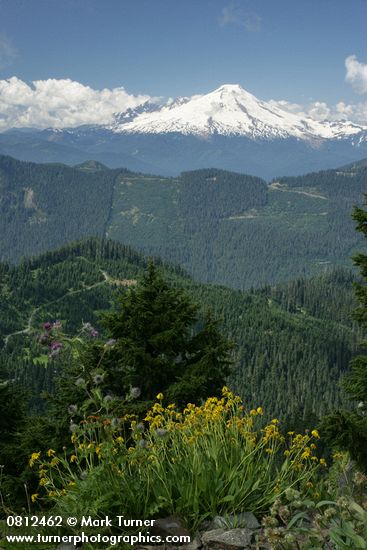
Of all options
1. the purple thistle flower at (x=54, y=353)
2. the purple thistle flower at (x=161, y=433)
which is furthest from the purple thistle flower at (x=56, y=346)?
the purple thistle flower at (x=161, y=433)

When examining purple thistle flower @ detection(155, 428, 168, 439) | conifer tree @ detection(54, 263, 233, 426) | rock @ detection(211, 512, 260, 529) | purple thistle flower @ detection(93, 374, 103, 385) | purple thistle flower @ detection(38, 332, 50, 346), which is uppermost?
purple thistle flower @ detection(93, 374, 103, 385)

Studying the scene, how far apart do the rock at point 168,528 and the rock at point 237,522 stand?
1.75ft

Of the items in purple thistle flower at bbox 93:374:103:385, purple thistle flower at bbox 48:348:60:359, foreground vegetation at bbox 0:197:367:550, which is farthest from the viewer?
purple thistle flower at bbox 48:348:60:359

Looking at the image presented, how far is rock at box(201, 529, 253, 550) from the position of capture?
7.35 metres

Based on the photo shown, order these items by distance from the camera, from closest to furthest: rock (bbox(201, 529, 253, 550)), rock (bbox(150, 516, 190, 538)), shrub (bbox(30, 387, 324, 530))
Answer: rock (bbox(201, 529, 253, 550)), rock (bbox(150, 516, 190, 538)), shrub (bbox(30, 387, 324, 530))

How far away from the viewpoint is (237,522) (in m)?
8.00

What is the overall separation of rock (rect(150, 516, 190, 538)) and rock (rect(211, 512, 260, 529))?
532mm

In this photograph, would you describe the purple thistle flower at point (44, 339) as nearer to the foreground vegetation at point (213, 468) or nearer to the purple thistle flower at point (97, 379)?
the foreground vegetation at point (213, 468)

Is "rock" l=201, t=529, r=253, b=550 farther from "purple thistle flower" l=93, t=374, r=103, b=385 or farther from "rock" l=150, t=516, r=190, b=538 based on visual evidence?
"purple thistle flower" l=93, t=374, r=103, b=385

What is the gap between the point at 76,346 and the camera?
11.2 meters

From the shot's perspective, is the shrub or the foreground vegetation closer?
the foreground vegetation

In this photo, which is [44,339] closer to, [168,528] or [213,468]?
[213,468]

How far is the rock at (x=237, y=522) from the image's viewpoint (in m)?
7.88

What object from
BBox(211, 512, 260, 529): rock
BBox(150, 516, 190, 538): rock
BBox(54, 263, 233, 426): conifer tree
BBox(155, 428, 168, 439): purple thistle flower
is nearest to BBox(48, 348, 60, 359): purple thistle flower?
BBox(155, 428, 168, 439): purple thistle flower
